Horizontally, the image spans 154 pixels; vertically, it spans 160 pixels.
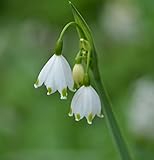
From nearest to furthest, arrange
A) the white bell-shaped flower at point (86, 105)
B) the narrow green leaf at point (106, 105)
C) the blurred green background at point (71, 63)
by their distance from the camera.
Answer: the narrow green leaf at point (106, 105), the white bell-shaped flower at point (86, 105), the blurred green background at point (71, 63)

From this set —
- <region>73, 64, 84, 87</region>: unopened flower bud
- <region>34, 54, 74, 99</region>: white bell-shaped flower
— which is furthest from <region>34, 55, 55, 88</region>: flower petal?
<region>73, 64, 84, 87</region>: unopened flower bud

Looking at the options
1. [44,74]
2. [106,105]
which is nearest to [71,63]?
[44,74]

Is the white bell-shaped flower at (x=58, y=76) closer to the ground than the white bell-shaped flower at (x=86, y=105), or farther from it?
farther from it

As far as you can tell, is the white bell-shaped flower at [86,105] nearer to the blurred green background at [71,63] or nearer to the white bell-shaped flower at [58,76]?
the white bell-shaped flower at [58,76]

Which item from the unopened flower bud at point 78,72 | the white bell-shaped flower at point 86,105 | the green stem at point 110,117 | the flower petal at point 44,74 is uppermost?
the flower petal at point 44,74

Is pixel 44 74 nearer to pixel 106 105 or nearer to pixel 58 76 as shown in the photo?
pixel 58 76

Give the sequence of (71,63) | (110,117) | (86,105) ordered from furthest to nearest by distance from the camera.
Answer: (71,63) → (86,105) → (110,117)

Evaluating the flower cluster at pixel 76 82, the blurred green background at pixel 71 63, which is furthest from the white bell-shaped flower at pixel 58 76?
the blurred green background at pixel 71 63
